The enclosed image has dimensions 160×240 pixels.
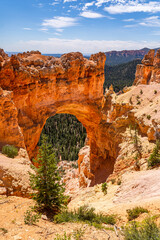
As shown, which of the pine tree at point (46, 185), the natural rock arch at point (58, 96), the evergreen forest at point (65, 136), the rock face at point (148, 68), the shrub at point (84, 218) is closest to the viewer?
the shrub at point (84, 218)

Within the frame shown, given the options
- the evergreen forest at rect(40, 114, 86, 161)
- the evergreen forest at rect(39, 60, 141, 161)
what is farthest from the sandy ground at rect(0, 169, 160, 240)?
the evergreen forest at rect(39, 60, 141, 161)

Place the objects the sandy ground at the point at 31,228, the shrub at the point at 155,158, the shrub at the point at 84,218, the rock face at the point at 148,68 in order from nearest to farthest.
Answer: the sandy ground at the point at 31,228, the shrub at the point at 84,218, the shrub at the point at 155,158, the rock face at the point at 148,68

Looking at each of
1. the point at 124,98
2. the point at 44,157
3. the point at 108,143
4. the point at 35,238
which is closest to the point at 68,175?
the point at 108,143

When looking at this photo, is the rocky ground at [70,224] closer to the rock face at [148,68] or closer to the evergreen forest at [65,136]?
the evergreen forest at [65,136]

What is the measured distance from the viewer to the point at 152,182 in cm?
1078

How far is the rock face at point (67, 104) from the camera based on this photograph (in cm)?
1653

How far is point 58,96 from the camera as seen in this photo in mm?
22000

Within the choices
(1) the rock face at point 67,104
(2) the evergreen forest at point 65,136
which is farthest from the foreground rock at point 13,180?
(2) the evergreen forest at point 65,136

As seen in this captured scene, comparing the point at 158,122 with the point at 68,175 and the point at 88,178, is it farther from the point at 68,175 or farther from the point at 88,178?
the point at 68,175

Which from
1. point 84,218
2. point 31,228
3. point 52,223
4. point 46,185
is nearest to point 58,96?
point 46,185

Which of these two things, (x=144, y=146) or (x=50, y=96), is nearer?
(x=144, y=146)

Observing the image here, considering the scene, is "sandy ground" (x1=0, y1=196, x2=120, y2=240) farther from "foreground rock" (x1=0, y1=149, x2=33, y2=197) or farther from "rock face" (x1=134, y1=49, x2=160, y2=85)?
"rock face" (x1=134, y1=49, x2=160, y2=85)

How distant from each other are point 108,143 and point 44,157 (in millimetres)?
17545

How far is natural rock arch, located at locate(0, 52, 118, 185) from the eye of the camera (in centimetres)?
1747
